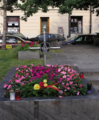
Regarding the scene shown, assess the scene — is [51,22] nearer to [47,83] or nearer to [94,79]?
[94,79]

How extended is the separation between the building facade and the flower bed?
26113 millimetres

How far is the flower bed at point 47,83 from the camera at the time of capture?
14.2 ft

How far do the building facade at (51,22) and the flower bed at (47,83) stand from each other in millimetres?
26113

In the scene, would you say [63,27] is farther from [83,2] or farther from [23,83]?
[23,83]

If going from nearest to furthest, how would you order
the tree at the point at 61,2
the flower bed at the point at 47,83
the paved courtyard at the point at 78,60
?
the flower bed at the point at 47,83 → the paved courtyard at the point at 78,60 → the tree at the point at 61,2

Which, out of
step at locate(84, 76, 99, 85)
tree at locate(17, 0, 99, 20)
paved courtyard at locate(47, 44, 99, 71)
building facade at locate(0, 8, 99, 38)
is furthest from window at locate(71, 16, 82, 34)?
step at locate(84, 76, 99, 85)

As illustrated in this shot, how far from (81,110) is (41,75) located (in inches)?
49.9

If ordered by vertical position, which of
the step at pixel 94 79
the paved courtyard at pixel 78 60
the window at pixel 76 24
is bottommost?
the step at pixel 94 79

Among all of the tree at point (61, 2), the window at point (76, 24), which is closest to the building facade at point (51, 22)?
the window at point (76, 24)

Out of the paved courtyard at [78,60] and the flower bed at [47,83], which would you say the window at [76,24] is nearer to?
the paved courtyard at [78,60]

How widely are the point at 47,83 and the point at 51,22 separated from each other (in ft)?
91.6

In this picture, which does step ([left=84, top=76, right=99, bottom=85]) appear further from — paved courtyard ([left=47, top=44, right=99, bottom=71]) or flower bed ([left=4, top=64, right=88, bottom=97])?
flower bed ([left=4, top=64, right=88, bottom=97])

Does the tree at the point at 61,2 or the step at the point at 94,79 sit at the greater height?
the tree at the point at 61,2

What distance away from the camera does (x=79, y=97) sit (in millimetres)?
4309
